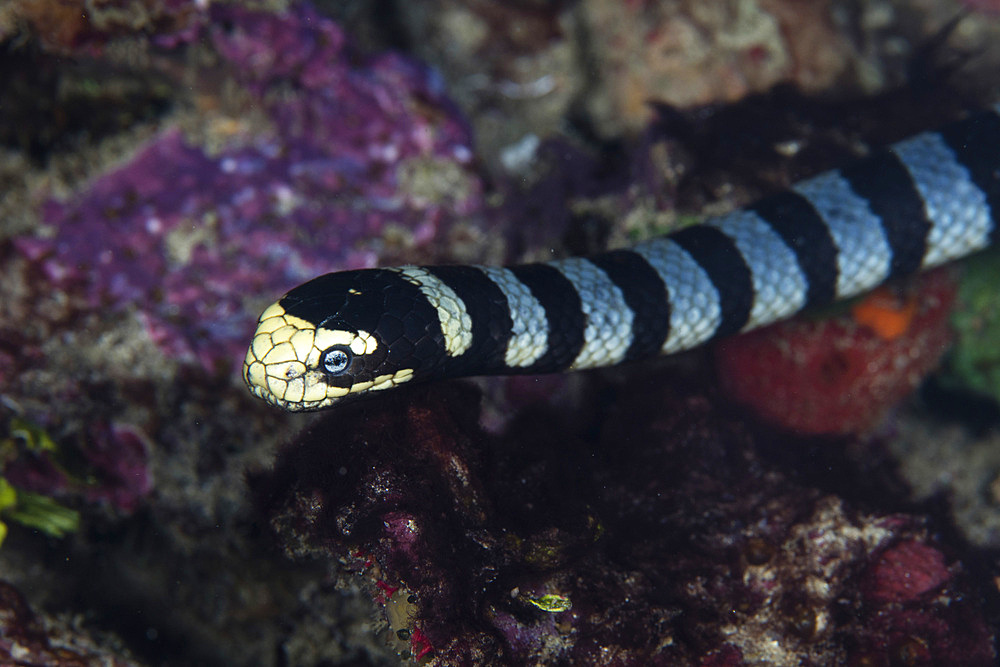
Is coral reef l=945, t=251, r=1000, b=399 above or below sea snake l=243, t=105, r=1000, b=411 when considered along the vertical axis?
below

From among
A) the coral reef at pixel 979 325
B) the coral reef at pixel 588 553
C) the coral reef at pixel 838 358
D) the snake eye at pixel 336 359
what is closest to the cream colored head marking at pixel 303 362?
the snake eye at pixel 336 359

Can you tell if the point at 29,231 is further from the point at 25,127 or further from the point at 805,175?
the point at 805,175

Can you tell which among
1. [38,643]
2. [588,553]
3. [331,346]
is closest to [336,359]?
[331,346]

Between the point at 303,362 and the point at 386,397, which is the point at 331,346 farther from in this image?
the point at 386,397

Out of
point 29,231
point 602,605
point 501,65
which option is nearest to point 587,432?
point 602,605

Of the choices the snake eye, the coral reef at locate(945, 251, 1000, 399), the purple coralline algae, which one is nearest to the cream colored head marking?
the snake eye

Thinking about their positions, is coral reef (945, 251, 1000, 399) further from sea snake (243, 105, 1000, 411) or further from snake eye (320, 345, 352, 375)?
snake eye (320, 345, 352, 375)

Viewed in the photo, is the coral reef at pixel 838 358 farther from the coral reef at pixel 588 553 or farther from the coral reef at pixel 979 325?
the coral reef at pixel 588 553
